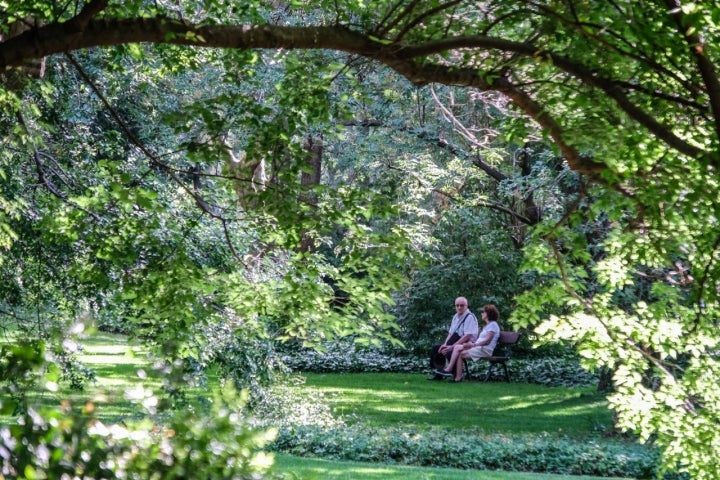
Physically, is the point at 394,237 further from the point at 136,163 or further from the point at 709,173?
the point at 136,163

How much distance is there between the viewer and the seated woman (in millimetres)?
16953

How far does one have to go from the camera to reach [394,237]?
6.83m

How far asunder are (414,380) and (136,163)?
371 inches

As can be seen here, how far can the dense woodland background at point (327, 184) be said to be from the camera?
5078mm

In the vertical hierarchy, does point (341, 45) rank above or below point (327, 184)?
above

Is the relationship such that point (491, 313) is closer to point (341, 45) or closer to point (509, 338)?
point (509, 338)

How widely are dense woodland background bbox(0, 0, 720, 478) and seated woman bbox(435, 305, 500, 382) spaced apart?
5400 millimetres

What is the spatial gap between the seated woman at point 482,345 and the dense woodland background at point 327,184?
17.7 ft

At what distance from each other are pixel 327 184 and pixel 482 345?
33.7 feet

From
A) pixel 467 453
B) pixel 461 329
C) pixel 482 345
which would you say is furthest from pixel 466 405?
pixel 467 453

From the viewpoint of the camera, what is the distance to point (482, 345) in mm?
17094

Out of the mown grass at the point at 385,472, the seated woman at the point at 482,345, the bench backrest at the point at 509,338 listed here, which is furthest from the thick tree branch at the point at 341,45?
the bench backrest at the point at 509,338

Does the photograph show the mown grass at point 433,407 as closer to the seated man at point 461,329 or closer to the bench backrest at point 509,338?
the seated man at point 461,329

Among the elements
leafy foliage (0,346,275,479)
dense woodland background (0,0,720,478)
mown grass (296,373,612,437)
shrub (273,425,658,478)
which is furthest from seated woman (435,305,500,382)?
leafy foliage (0,346,275,479)
